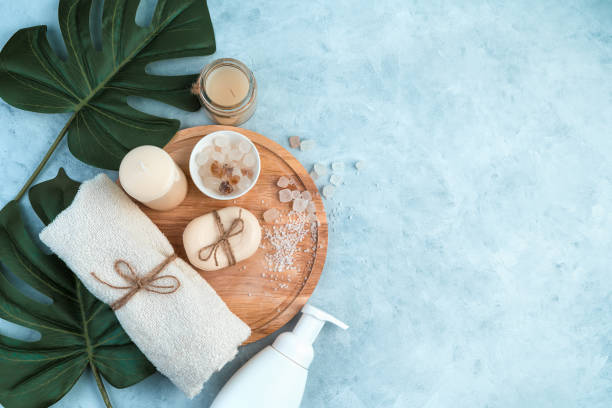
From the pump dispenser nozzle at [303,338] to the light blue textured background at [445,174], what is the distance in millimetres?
118

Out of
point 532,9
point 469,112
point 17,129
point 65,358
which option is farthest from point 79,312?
point 532,9

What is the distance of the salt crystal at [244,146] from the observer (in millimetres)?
817

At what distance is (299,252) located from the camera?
0.87 meters

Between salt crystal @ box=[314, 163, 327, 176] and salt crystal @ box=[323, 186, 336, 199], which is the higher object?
salt crystal @ box=[314, 163, 327, 176]

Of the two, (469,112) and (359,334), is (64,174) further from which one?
(469,112)

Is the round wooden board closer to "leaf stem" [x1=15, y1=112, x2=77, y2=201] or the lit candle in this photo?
the lit candle

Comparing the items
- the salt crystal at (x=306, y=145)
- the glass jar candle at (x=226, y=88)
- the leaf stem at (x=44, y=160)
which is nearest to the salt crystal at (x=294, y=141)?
the salt crystal at (x=306, y=145)

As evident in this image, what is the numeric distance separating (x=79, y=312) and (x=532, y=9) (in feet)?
4.13

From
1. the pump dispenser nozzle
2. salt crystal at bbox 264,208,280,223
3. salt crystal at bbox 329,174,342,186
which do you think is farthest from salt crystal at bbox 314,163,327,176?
the pump dispenser nozzle

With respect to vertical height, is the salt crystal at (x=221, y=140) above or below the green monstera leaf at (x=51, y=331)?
above

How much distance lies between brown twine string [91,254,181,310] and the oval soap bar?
6 centimetres

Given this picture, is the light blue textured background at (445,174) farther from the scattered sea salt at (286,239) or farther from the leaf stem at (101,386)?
the leaf stem at (101,386)

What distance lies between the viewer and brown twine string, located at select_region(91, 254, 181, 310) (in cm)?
78

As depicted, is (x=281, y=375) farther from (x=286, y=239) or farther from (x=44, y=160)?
(x=44, y=160)
